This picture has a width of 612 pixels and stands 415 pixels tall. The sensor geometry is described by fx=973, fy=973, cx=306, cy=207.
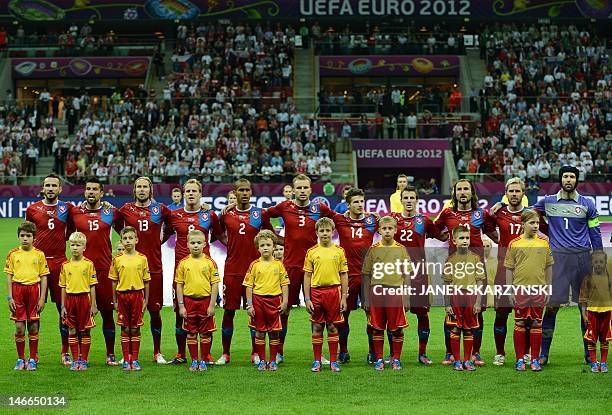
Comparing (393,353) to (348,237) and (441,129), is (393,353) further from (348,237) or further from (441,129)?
(441,129)

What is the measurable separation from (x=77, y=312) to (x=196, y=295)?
134 cm

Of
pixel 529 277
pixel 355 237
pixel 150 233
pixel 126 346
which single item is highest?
pixel 150 233

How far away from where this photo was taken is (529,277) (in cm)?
1080

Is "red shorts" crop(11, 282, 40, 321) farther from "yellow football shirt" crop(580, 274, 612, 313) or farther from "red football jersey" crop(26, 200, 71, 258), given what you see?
"yellow football shirt" crop(580, 274, 612, 313)

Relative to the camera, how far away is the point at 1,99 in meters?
43.3

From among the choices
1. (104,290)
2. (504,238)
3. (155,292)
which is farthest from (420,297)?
(104,290)

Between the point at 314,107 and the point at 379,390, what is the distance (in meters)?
30.4

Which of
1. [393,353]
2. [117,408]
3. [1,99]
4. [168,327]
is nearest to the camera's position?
[117,408]

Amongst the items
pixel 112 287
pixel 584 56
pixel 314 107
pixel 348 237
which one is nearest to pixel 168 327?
pixel 112 287

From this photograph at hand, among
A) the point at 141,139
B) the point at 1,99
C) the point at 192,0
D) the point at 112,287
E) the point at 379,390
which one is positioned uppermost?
the point at 192,0

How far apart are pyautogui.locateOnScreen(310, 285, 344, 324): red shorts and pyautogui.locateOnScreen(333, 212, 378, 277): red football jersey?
55 centimetres

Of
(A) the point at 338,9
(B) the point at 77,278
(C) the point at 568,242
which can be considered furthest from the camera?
(A) the point at 338,9

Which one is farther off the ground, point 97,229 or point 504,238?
point 97,229

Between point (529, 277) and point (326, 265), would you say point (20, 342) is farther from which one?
point (529, 277)
